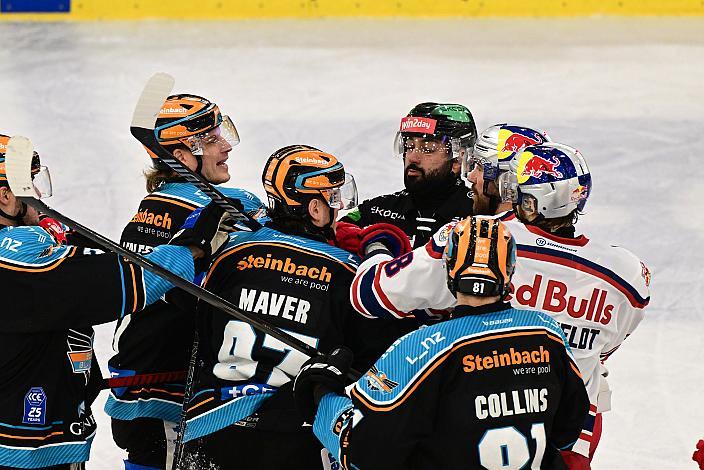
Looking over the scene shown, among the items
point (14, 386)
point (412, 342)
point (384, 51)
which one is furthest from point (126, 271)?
point (384, 51)

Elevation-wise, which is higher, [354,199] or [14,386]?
[354,199]

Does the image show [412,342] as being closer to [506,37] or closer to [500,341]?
[500,341]

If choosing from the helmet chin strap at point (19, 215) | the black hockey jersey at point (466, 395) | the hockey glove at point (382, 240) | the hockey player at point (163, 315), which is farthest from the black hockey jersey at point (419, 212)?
the black hockey jersey at point (466, 395)

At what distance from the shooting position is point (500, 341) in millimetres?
2301

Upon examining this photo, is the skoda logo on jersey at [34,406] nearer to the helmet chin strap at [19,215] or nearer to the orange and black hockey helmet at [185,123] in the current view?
the helmet chin strap at [19,215]

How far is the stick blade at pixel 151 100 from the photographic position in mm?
3078

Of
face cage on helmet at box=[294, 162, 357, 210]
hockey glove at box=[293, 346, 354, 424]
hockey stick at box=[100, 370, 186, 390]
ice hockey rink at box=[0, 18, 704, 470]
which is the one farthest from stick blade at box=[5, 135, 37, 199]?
ice hockey rink at box=[0, 18, 704, 470]

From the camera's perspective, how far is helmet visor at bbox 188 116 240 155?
3.56 metres

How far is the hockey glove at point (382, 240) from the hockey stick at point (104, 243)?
1.12 feet

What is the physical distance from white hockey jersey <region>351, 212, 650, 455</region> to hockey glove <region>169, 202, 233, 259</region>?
46 centimetres

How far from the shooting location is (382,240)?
3102 mm

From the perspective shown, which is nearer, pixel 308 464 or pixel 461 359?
pixel 461 359

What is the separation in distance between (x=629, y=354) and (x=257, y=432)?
231 centimetres

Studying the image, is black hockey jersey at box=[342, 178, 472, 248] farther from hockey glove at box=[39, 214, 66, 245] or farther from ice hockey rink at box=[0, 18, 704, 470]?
ice hockey rink at box=[0, 18, 704, 470]
